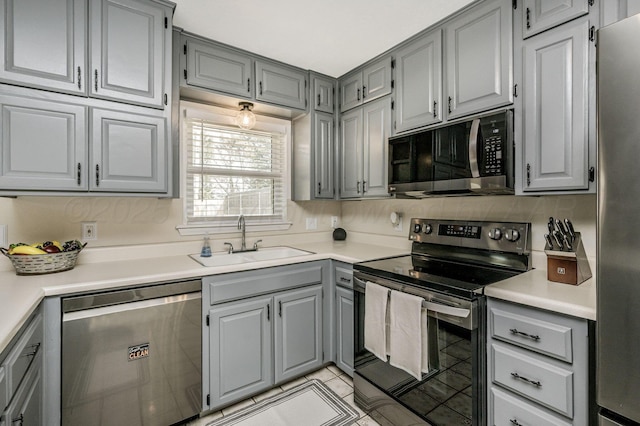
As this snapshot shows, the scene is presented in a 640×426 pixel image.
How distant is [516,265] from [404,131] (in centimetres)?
112

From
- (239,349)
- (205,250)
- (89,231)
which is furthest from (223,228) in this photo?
(239,349)

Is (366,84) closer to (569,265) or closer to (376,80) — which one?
(376,80)

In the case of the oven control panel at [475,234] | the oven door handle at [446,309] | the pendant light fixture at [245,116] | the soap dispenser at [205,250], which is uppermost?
the pendant light fixture at [245,116]

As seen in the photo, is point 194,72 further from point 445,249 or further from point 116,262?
point 445,249

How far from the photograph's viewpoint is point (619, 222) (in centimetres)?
93

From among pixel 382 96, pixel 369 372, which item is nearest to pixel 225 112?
pixel 382 96

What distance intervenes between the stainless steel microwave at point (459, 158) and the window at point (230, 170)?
118 cm

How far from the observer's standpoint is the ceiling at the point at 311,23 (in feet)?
5.81

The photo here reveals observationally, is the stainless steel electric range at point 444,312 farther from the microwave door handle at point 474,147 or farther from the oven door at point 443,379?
the microwave door handle at point 474,147

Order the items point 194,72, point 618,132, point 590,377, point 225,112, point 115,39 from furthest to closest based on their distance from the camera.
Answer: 1. point 225,112
2. point 194,72
3. point 115,39
4. point 590,377
5. point 618,132

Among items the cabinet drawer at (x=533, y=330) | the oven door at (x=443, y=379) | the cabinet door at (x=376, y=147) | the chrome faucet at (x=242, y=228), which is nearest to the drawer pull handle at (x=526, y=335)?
the cabinet drawer at (x=533, y=330)

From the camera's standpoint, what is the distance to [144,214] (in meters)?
2.18

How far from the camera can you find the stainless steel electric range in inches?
55.2

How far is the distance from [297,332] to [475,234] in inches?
54.3
